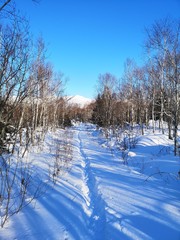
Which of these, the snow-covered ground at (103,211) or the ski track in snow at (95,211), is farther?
the ski track in snow at (95,211)

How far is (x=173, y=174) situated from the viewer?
241 inches

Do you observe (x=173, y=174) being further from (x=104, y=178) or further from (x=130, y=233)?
(x=130, y=233)

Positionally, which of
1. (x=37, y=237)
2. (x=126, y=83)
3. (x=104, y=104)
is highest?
(x=126, y=83)

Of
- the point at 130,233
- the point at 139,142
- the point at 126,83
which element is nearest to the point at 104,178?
the point at 130,233

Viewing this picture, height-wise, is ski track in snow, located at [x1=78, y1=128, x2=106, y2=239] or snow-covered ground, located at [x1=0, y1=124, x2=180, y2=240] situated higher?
snow-covered ground, located at [x1=0, y1=124, x2=180, y2=240]

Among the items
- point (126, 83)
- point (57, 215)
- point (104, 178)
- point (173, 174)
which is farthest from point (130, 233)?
point (126, 83)

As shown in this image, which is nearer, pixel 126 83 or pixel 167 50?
pixel 167 50

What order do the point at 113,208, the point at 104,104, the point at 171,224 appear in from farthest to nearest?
1. the point at 104,104
2. the point at 113,208
3. the point at 171,224

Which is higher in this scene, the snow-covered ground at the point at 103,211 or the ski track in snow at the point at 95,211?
the snow-covered ground at the point at 103,211

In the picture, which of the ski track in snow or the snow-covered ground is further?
the ski track in snow

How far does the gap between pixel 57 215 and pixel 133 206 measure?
61.7 inches

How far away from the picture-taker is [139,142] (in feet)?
43.5

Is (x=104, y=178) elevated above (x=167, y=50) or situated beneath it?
situated beneath

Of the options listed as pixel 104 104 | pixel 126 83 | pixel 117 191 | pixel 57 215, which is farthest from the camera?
pixel 104 104
